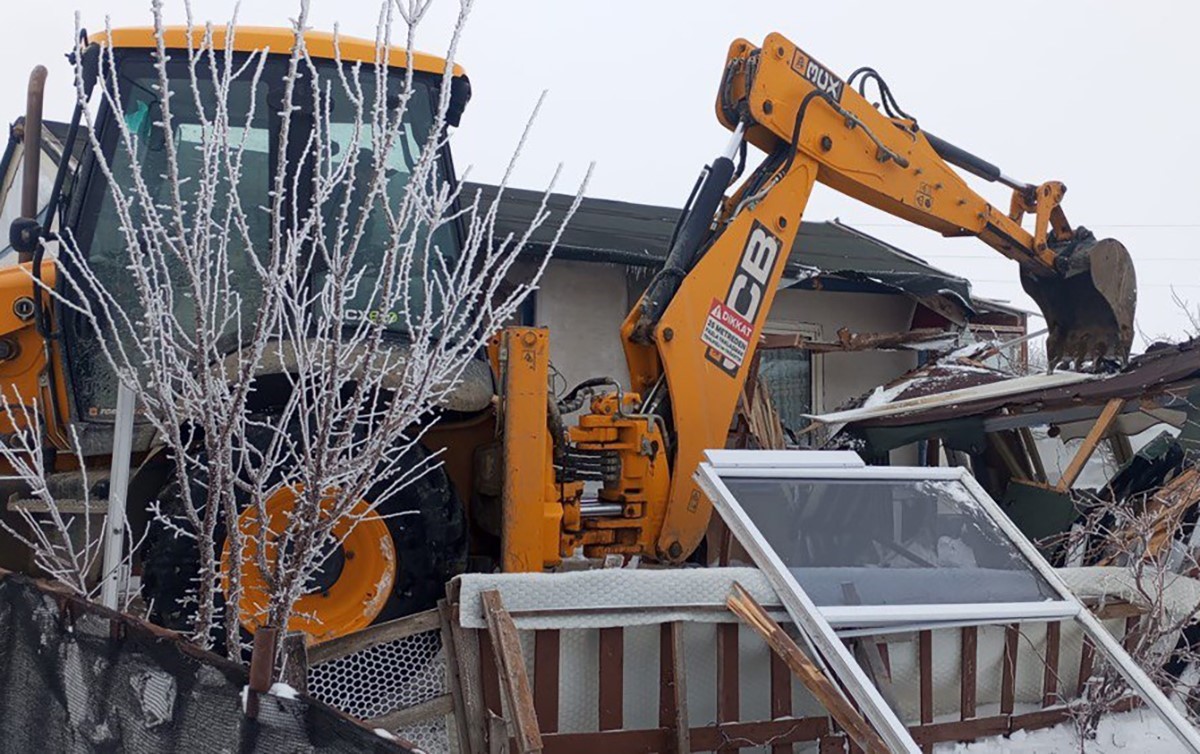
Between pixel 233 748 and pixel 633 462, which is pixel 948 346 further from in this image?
pixel 233 748

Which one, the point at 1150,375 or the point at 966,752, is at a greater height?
the point at 1150,375

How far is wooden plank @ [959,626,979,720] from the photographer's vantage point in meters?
3.89

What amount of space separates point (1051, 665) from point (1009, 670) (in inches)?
8.1

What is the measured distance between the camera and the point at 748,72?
554 cm

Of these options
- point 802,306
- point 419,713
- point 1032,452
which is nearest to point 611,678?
point 419,713

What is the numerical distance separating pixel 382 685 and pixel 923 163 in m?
4.24

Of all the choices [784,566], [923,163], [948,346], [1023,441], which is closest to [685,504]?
[784,566]

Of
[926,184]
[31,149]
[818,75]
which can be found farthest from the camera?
[926,184]

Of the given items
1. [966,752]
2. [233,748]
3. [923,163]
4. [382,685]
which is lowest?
[966,752]

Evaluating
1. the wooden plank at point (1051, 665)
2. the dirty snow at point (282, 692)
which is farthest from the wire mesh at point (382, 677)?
the wooden plank at point (1051, 665)

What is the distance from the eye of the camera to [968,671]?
3.90m

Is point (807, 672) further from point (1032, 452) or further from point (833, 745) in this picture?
point (1032, 452)

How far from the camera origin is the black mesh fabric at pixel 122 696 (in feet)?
6.35

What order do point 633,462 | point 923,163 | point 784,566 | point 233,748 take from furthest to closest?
point 923,163 → point 633,462 → point 784,566 → point 233,748
